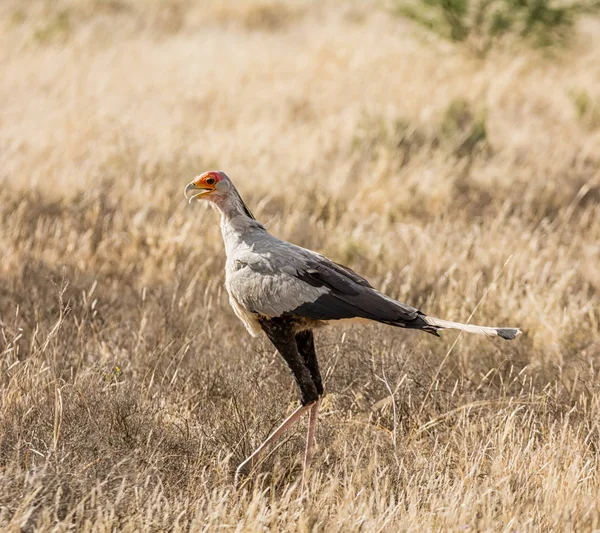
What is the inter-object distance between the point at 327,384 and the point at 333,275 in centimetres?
100

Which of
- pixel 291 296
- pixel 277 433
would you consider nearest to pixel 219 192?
pixel 291 296

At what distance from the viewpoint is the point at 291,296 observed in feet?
12.0

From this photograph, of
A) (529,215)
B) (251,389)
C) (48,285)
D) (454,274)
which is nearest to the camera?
(251,389)

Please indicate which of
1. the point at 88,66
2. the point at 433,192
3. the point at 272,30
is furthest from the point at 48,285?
the point at 272,30

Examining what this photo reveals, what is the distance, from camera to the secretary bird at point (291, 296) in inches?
142

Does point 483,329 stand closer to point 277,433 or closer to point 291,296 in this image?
point 291,296

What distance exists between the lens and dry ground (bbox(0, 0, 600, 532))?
3520 millimetres

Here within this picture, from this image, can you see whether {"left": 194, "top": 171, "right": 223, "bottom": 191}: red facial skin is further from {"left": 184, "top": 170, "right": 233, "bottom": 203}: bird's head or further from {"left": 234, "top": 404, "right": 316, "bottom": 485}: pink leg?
{"left": 234, "top": 404, "right": 316, "bottom": 485}: pink leg

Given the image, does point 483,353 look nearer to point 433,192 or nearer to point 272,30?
point 433,192

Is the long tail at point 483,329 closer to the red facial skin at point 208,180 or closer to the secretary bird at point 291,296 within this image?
the secretary bird at point 291,296

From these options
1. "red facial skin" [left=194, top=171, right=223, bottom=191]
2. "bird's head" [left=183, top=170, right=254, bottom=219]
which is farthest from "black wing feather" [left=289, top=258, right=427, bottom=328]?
"red facial skin" [left=194, top=171, right=223, bottom=191]

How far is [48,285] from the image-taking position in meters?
5.49

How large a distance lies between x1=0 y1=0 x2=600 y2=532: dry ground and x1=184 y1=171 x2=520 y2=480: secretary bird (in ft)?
1.23

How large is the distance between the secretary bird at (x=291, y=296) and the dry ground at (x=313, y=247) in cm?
38
